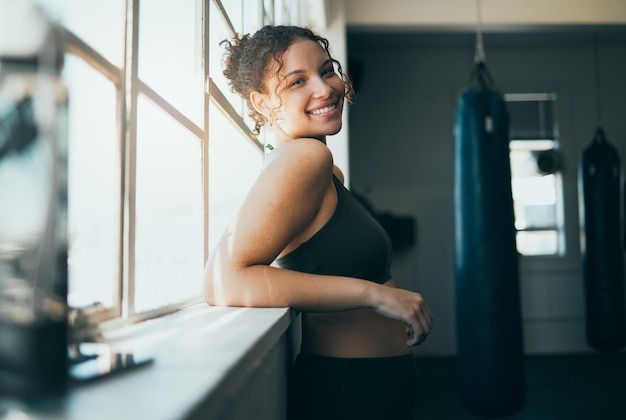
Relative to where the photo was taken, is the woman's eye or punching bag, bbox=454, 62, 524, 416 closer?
the woman's eye

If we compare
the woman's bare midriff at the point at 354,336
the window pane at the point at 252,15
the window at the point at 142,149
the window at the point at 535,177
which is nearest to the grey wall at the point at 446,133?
the window at the point at 535,177

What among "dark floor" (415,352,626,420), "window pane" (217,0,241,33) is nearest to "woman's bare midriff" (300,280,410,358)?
"window pane" (217,0,241,33)

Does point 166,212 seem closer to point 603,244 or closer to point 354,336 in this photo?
point 354,336

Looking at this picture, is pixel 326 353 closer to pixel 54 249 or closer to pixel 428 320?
pixel 428 320

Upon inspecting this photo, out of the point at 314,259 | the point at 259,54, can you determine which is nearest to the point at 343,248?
the point at 314,259

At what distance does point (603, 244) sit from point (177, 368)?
5.17 m

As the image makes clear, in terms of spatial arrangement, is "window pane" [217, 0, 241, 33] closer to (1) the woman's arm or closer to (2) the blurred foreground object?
(1) the woman's arm

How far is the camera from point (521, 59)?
5.76m

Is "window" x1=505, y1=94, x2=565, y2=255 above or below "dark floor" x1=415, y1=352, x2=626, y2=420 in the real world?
above

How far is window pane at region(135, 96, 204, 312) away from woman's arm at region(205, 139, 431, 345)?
0.47 feet

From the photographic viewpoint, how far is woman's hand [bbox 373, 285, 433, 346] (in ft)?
2.97

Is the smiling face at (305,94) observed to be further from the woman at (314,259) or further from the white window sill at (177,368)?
the white window sill at (177,368)

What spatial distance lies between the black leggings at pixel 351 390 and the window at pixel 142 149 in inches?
11.8

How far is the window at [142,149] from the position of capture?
0.72m
